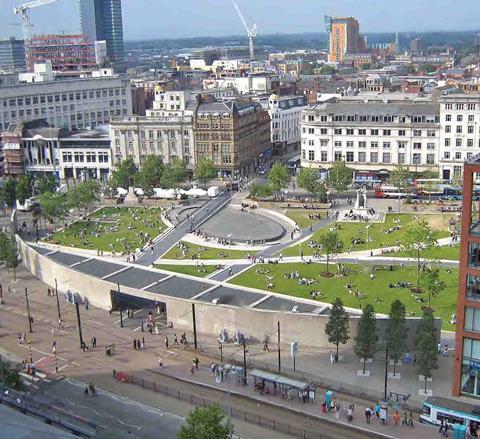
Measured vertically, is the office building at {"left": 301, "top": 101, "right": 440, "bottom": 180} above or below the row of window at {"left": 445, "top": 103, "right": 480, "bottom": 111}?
below

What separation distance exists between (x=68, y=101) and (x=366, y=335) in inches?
5710

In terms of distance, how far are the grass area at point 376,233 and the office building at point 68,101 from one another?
4011 inches

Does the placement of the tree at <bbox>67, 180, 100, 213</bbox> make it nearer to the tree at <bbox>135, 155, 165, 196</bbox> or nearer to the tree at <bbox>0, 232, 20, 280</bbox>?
the tree at <bbox>135, 155, 165, 196</bbox>

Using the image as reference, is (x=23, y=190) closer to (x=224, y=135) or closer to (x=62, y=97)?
(x=224, y=135)

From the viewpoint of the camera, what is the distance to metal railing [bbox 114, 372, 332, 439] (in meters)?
49.6

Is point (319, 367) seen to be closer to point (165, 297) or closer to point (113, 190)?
point (165, 297)

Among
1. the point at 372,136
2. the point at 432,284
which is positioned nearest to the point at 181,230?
the point at 432,284

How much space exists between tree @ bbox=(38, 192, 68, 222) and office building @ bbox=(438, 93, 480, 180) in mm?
66003

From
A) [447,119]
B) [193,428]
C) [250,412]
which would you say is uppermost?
[447,119]

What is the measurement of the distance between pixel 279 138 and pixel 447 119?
51779 millimetres

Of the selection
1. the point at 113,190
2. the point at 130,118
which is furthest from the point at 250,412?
the point at 130,118

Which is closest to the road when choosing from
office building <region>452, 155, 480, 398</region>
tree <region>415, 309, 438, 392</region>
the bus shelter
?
the bus shelter

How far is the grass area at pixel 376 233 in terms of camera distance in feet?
295

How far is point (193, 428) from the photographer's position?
41.7m
